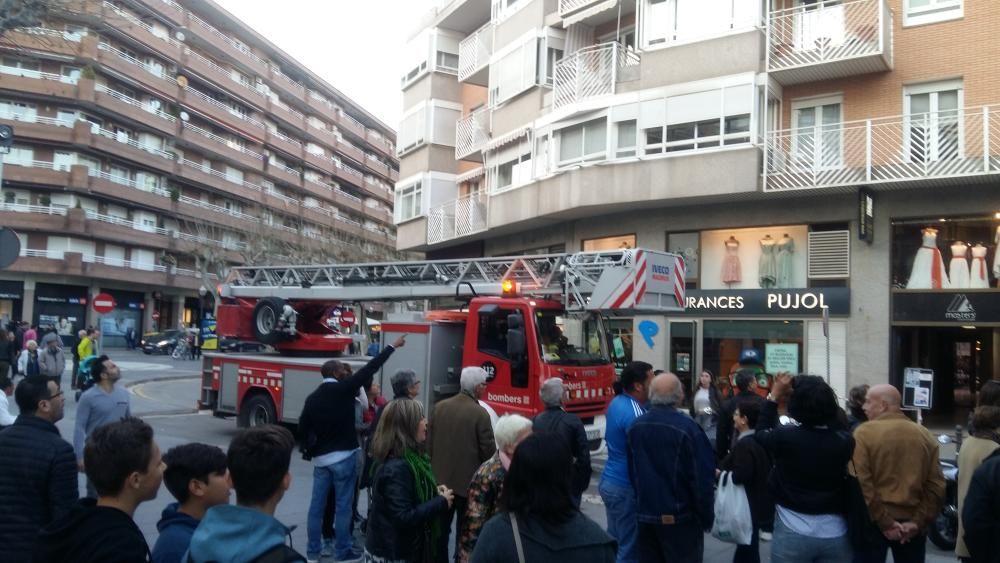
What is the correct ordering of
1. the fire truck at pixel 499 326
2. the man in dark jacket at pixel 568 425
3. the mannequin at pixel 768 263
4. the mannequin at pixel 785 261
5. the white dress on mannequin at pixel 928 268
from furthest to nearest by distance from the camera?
the mannequin at pixel 768 263, the mannequin at pixel 785 261, the white dress on mannequin at pixel 928 268, the fire truck at pixel 499 326, the man in dark jacket at pixel 568 425

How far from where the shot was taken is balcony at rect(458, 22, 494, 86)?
1099 inches

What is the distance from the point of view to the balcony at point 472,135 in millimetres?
28094

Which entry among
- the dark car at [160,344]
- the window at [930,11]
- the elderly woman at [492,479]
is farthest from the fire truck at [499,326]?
the dark car at [160,344]

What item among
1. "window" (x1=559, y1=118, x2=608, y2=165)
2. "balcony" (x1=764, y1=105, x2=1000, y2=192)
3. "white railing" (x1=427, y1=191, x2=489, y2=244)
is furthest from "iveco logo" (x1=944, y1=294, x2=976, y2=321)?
"white railing" (x1=427, y1=191, x2=489, y2=244)

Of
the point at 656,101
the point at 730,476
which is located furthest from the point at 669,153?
the point at 730,476

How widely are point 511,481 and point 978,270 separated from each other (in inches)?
697

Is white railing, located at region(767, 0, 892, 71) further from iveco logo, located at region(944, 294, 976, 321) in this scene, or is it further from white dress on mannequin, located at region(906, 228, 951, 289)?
iveco logo, located at region(944, 294, 976, 321)

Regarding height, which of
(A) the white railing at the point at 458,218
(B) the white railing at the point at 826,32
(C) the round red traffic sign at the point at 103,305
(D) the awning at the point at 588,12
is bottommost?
(C) the round red traffic sign at the point at 103,305

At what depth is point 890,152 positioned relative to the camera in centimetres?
1811

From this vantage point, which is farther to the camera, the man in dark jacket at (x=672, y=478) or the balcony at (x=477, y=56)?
the balcony at (x=477, y=56)

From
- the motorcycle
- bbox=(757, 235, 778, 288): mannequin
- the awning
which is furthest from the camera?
the awning

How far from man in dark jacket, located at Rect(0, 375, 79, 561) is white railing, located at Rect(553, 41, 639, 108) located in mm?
19259

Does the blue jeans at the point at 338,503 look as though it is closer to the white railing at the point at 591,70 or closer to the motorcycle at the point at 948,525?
the motorcycle at the point at 948,525

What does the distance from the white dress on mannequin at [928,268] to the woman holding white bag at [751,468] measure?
1393cm
